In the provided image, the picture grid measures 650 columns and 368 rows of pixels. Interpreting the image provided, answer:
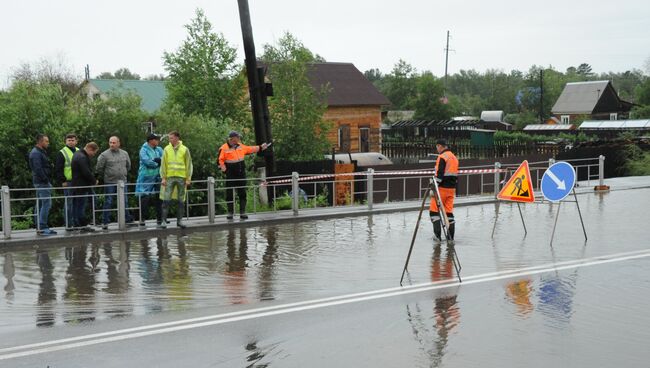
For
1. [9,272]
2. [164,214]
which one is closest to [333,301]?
[9,272]

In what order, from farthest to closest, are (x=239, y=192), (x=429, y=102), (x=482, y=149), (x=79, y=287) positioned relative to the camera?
(x=429, y=102), (x=482, y=149), (x=239, y=192), (x=79, y=287)

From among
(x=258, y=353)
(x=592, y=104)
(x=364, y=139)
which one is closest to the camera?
(x=258, y=353)

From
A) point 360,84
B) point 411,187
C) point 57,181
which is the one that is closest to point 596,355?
point 57,181

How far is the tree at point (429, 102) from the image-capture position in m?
74.9

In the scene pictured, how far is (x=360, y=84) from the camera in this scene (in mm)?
54000

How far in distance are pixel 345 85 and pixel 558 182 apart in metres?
40.1

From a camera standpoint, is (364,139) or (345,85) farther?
(345,85)

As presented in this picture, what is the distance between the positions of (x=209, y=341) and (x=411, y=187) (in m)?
19.9

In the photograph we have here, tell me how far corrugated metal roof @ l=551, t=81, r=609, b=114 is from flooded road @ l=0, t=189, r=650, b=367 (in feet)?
254

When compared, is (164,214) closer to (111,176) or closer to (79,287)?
(111,176)

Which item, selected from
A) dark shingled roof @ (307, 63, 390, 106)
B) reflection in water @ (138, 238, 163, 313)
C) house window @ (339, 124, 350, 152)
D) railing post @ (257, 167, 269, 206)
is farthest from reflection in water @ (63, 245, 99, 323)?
dark shingled roof @ (307, 63, 390, 106)

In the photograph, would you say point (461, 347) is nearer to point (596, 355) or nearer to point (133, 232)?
point (596, 355)

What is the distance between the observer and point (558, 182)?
1359 centimetres

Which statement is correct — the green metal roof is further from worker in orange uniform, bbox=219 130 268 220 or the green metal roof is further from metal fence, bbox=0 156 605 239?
worker in orange uniform, bbox=219 130 268 220
